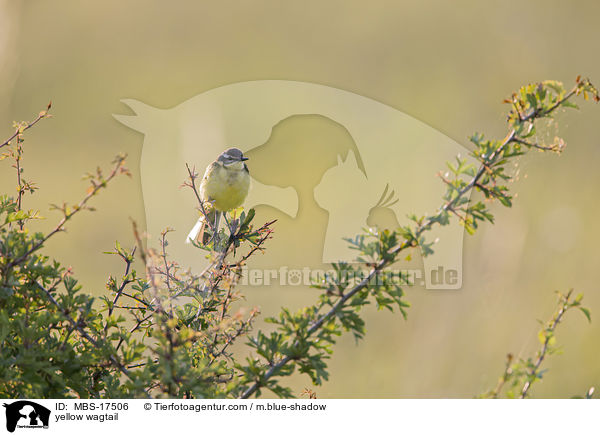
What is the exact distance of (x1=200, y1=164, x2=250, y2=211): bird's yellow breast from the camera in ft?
13.6

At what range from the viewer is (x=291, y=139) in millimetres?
9219

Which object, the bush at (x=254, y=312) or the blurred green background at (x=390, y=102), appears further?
the blurred green background at (x=390, y=102)

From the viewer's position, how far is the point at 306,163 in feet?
28.3

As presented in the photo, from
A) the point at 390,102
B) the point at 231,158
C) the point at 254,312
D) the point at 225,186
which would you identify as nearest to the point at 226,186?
the point at 225,186

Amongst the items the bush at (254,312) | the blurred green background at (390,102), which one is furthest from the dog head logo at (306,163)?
the bush at (254,312)

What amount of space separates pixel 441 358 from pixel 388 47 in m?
8.13

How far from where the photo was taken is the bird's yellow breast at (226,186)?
4.14 meters

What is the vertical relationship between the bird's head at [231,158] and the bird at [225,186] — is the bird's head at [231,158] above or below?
above

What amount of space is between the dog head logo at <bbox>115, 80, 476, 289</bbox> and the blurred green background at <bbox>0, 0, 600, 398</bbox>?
472 millimetres
